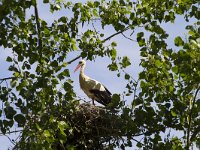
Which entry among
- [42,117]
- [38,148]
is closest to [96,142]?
[42,117]

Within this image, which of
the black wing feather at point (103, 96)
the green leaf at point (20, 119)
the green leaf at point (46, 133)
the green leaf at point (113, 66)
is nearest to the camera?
the green leaf at point (46, 133)

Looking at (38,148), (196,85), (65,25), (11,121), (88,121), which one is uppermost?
(65,25)

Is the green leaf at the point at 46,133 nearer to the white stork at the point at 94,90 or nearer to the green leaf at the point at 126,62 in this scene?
the green leaf at the point at 126,62

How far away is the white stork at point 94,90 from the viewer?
13766 mm

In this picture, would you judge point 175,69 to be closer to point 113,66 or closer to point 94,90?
point 113,66

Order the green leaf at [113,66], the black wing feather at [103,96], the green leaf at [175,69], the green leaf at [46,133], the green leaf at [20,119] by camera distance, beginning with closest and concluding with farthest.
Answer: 1. the green leaf at [46,133]
2. the green leaf at [20,119]
3. the green leaf at [175,69]
4. the green leaf at [113,66]
5. the black wing feather at [103,96]

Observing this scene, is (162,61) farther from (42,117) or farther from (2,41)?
(2,41)

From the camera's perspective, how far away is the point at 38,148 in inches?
295

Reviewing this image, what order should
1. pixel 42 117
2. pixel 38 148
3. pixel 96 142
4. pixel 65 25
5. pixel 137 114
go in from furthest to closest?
pixel 96 142, pixel 65 25, pixel 137 114, pixel 42 117, pixel 38 148

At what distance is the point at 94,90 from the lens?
45.9 feet

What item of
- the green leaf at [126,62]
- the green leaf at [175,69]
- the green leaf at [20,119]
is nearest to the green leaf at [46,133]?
the green leaf at [20,119]

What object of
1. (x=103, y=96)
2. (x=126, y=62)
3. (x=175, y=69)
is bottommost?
(x=175, y=69)

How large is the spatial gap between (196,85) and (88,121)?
119 inches

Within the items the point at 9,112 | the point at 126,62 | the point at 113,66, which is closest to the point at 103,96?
the point at 113,66
